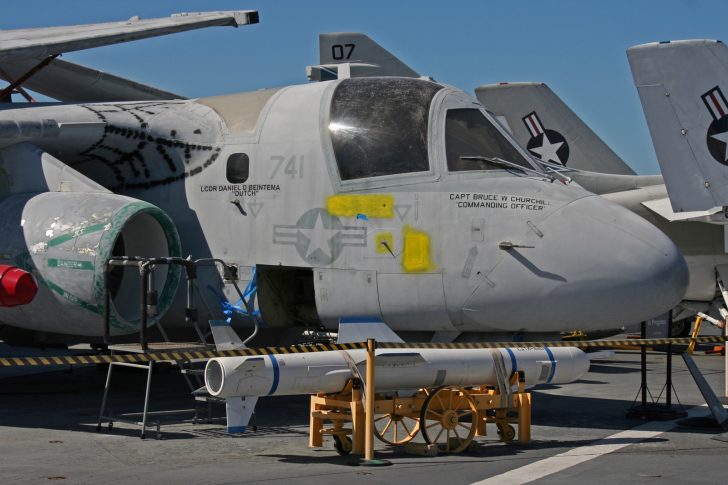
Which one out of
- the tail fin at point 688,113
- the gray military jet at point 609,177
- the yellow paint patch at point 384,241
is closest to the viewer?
the yellow paint patch at point 384,241

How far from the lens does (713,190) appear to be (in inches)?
914

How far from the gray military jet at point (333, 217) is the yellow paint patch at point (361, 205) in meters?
0.02

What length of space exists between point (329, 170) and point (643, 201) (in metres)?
15.7

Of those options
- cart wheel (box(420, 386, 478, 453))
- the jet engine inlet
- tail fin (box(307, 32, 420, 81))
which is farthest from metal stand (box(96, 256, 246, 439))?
tail fin (box(307, 32, 420, 81))

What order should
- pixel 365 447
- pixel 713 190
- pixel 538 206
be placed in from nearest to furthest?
pixel 365 447 → pixel 538 206 → pixel 713 190

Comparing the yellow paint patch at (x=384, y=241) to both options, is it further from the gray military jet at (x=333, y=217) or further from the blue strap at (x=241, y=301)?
the blue strap at (x=241, y=301)

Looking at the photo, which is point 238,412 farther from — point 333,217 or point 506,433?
point 333,217

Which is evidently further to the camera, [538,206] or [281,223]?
[281,223]

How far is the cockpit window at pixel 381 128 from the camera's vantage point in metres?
11.8

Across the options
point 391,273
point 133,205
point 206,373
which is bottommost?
point 206,373

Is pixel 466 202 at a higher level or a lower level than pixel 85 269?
higher

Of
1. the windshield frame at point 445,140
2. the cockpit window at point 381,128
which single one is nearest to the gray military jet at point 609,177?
the windshield frame at point 445,140

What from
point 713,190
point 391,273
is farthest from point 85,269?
point 713,190

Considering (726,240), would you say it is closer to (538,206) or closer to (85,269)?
(538,206)
